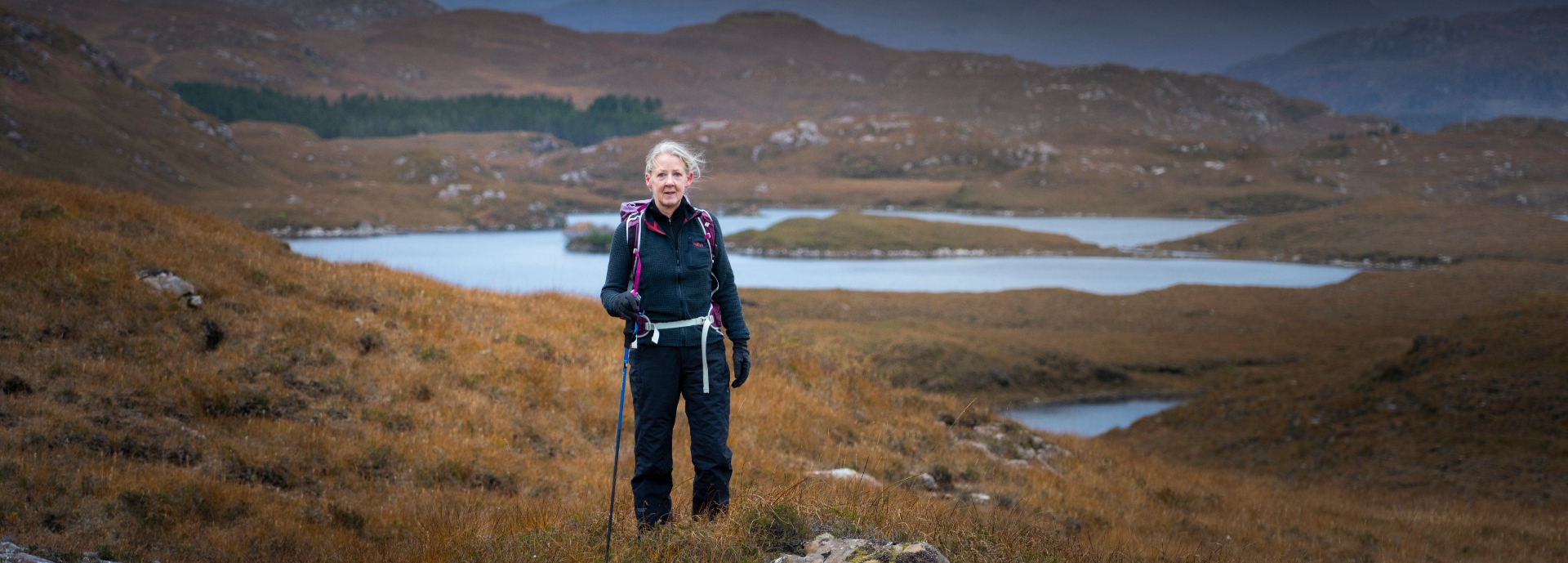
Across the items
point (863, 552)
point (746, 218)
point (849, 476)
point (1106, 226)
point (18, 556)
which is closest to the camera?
point (863, 552)

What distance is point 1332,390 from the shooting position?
87.4 ft

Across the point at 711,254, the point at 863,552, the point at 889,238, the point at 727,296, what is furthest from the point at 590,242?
the point at 863,552

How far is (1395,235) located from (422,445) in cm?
11750

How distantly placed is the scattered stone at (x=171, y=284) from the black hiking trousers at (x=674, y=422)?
821 cm

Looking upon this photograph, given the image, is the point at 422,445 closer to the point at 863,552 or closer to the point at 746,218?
the point at 863,552

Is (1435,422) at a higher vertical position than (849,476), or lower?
lower

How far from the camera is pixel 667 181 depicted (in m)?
5.62

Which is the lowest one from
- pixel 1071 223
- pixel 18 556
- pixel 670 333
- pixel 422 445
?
pixel 422 445

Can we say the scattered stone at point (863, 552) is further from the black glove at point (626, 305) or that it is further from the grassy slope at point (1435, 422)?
the grassy slope at point (1435, 422)

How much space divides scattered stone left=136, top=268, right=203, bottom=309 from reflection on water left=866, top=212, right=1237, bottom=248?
4804 inches

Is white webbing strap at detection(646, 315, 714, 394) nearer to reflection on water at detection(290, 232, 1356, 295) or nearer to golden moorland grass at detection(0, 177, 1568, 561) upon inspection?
golden moorland grass at detection(0, 177, 1568, 561)

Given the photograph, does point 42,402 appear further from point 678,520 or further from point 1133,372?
point 1133,372

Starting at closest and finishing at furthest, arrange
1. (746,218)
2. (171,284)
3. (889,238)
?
(171,284) → (889,238) → (746,218)

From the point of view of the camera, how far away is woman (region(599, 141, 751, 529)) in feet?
18.7
